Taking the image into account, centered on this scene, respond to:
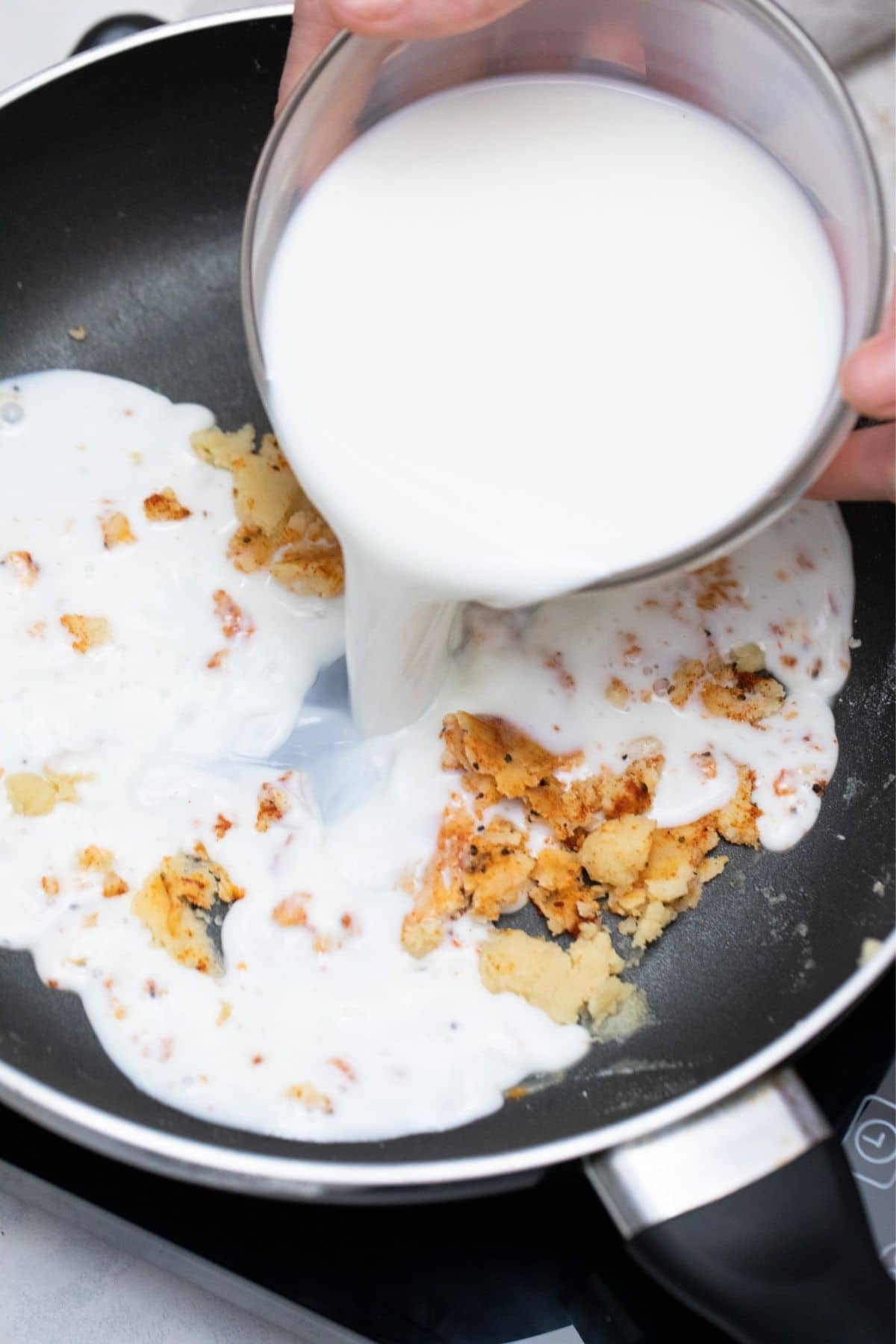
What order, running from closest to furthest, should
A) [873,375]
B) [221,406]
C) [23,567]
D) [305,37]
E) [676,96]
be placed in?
[873,375] < [676,96] < [305,37] < [23,567] < [221,406]

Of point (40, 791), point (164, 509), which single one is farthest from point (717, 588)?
point (40, 791)

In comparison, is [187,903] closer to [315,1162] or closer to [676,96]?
[315,1162]

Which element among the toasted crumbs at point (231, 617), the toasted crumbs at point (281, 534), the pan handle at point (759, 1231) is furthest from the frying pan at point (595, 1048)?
the toasted crumbs at point (231, 617)

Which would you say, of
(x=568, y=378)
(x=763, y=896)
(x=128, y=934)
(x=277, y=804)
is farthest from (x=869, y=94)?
(x=128, y=934)

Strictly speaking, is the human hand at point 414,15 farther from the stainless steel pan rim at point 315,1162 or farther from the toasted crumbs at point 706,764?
the stainless steel pan rim at point 315,1162

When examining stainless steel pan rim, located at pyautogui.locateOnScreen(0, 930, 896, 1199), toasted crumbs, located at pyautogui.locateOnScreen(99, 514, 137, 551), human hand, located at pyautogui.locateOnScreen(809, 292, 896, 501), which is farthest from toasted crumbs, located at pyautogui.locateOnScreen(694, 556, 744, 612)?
toasted crumbs, located at pyautogui.locateOnScreen(99, 514, 137, 551)

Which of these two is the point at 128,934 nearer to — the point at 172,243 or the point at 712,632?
the point at 712,632
